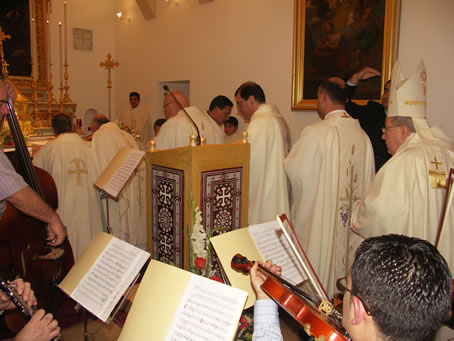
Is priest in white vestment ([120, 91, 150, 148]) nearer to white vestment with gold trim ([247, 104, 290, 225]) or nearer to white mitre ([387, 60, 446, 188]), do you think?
white vestment with gold trim ([247, 104, 290, 225])

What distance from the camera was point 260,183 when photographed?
402 centimetres

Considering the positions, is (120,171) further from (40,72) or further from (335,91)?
(40,72)

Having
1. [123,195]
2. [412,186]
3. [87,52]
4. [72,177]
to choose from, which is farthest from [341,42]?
[87,52]

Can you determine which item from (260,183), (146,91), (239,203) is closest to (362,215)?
(239,203)

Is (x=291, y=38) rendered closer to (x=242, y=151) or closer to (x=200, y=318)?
(x=242, y=151)

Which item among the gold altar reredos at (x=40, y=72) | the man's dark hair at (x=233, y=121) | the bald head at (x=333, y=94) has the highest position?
the gold altar reredos at (x=40, y=72)

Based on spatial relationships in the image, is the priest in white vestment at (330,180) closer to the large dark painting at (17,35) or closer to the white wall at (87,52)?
the large dark painting at (17,35)

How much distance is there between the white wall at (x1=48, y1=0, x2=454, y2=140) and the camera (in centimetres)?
489

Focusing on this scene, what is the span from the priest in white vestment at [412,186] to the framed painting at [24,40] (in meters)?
9.54

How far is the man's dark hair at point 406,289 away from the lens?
44.6 inches

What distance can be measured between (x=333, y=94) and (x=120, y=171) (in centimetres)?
204

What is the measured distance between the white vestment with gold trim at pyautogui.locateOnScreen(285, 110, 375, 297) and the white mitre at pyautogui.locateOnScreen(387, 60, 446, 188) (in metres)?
0.80

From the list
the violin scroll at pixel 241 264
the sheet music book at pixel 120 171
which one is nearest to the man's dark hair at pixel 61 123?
the sheet music book at pixel 120 171

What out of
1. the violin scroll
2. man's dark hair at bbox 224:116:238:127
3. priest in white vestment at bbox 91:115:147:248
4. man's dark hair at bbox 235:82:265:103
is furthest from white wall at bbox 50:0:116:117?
the violin scroll
